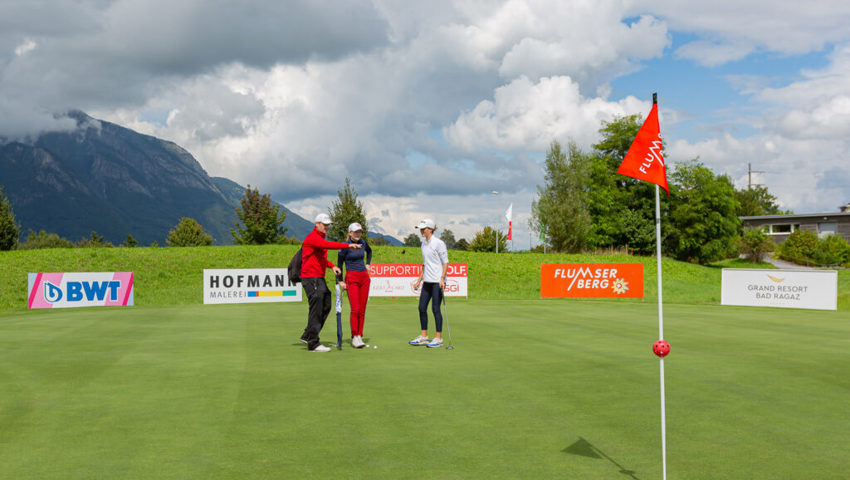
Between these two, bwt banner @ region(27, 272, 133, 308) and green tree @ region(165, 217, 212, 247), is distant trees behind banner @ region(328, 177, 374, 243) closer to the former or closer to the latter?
bwt banner @ region(27, 272, 133, 308)

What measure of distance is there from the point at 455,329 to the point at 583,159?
2047 inches

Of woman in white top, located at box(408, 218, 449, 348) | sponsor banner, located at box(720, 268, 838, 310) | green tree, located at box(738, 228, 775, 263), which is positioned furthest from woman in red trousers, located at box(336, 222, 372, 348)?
green tree, located at box(738, 228, 775, 263)

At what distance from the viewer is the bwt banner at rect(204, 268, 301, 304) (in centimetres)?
2766

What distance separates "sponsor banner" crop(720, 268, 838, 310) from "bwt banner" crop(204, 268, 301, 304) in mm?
19949

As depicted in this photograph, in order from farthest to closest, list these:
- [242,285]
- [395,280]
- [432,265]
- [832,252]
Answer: [832,252]
[395,280]
[242,285]
[432,265]

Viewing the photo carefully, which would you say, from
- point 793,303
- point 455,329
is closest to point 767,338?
point 455,329

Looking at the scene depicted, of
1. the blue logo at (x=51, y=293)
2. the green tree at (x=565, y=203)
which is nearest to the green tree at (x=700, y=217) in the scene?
the green tree at (x=565, y=203)

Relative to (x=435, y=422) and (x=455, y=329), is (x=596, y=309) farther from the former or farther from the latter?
(x=435, y=422)

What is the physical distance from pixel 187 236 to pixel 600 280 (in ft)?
330

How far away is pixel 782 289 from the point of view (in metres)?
27.1

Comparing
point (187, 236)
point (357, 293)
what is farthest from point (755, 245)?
point (187, 236)

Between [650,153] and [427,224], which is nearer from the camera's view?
[650,153]

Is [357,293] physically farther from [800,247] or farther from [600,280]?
[800,247]

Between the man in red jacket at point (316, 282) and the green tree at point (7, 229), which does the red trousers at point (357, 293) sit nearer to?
the man in red jacket at point (316, 282)
